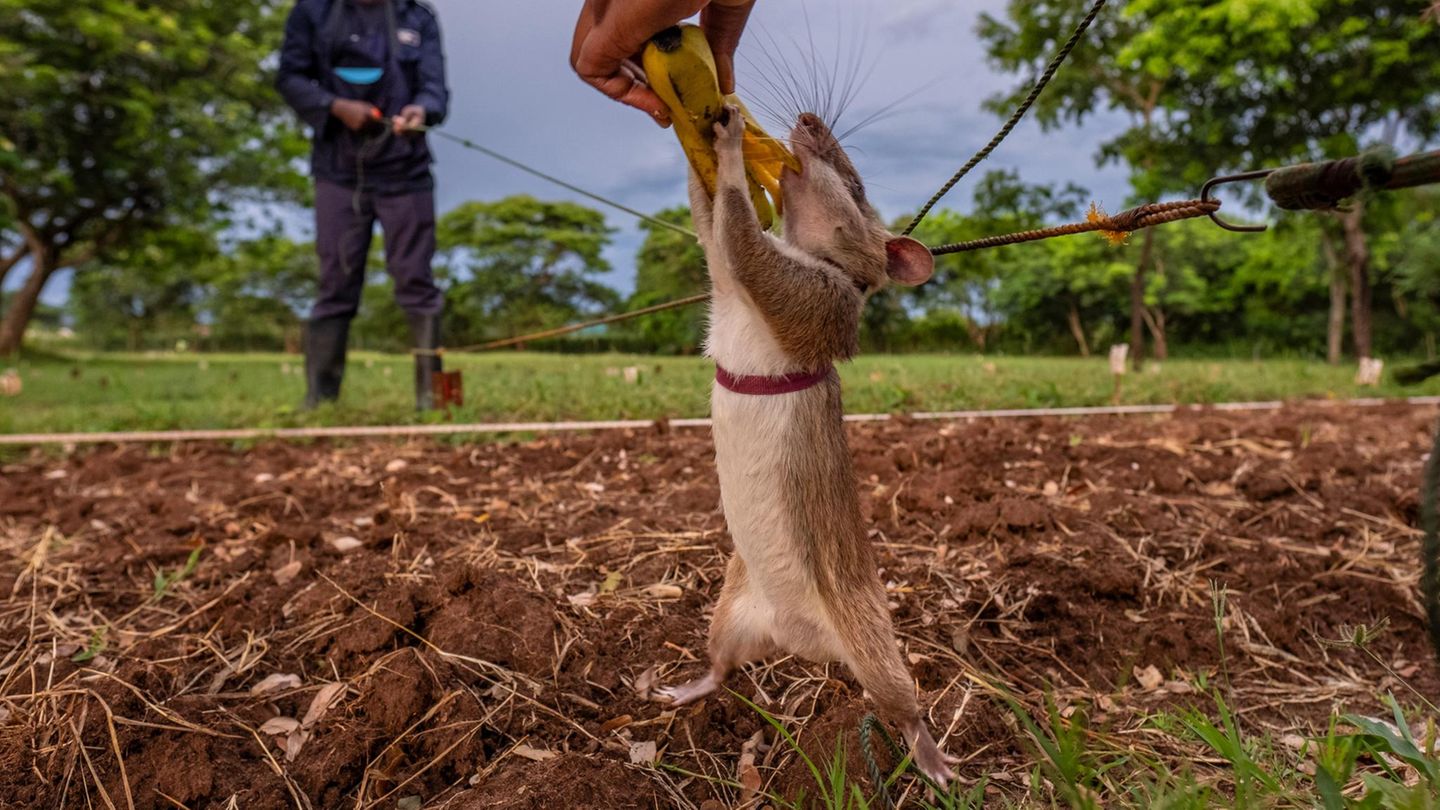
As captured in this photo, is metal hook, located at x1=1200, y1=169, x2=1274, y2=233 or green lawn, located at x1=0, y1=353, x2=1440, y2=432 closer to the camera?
metal hook, located at x1=1200, y1=169, x2=1274, y2=233

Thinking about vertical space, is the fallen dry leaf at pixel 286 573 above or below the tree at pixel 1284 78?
below

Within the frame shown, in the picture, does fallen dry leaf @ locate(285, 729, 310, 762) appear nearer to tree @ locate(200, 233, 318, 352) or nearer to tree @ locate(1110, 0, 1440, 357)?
tree @ locate(1110, 0, 1440, 357)

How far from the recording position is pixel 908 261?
5.70 feet

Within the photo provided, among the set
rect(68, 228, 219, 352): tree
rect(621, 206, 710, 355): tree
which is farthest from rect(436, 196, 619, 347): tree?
rect(68, 228, 219, 352): tree

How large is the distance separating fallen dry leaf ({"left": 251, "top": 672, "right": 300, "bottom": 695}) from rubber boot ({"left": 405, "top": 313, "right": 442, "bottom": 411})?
3884 mm

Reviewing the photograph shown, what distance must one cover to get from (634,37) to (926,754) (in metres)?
1.50

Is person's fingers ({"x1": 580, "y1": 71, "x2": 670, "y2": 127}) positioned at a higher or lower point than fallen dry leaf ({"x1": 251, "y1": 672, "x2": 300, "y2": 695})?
higher

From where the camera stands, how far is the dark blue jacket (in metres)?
5.38

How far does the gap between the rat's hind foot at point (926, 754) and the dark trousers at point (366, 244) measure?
195 inches

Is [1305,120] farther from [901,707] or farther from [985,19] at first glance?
[901,707]

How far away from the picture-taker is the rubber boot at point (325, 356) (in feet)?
18.7

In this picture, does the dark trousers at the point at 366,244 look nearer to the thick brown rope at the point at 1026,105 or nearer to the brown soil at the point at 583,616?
the brown soil at the point at 583,616

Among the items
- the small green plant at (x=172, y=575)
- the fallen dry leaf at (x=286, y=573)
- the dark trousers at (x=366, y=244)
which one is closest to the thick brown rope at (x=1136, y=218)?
the fallen dry leaf at (x=286, y=573)

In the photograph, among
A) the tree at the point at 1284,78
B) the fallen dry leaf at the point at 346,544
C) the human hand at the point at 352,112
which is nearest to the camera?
the fallen dry leaf at the point at 346,544
